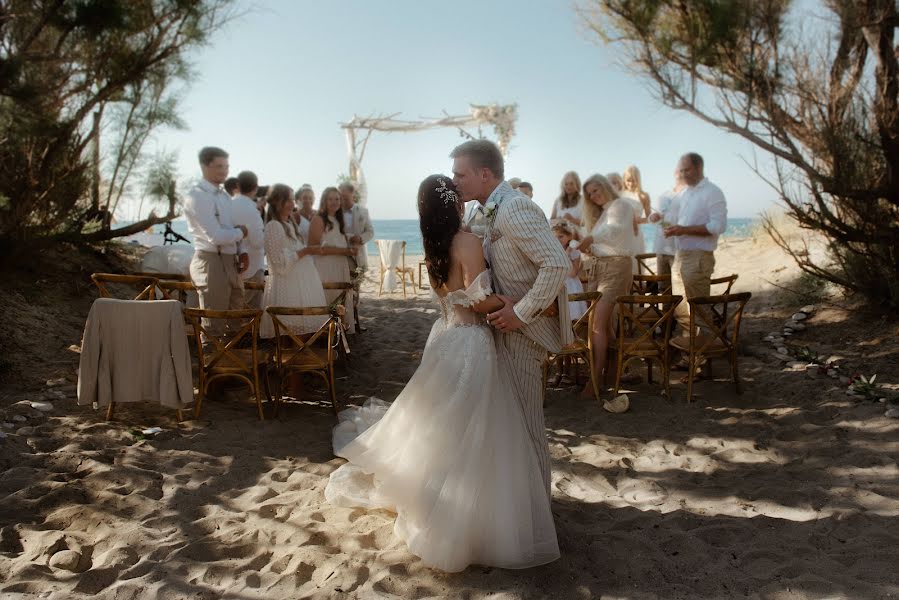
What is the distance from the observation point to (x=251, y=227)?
Answer: 5887 millimetres

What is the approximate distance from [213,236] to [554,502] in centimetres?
353

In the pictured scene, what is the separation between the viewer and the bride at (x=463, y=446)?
8.50ft

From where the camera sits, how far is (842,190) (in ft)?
19.3

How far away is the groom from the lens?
2.52 meters

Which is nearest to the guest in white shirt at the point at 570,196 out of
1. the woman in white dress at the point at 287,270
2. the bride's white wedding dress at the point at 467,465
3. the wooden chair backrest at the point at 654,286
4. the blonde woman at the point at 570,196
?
the blonde woman at the point at 570,196

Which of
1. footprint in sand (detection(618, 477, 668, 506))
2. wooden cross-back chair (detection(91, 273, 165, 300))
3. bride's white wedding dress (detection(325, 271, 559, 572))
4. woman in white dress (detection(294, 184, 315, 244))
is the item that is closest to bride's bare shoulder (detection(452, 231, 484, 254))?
bride's white wedding dress (detection(325, 271, 559, 572))

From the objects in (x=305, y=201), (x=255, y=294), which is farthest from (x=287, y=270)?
(x=305, y=201)

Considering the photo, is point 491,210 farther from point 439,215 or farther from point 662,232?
point 662,232

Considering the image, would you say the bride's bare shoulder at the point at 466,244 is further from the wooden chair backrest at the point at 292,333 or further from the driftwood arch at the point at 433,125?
the driftwood arch at the point at 433,125

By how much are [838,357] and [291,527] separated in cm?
522

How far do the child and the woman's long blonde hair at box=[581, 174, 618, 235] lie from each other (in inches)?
6.4

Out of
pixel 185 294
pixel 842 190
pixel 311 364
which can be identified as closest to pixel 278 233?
pixel 311 364

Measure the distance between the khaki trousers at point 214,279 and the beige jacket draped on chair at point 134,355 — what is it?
3.07ft

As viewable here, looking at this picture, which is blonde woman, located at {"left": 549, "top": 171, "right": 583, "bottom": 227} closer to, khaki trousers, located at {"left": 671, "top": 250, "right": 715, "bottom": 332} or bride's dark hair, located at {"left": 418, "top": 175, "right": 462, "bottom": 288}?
khaki trousers, located at {"left": 671, "top": 250, "right": 715, "bottom": 332}
